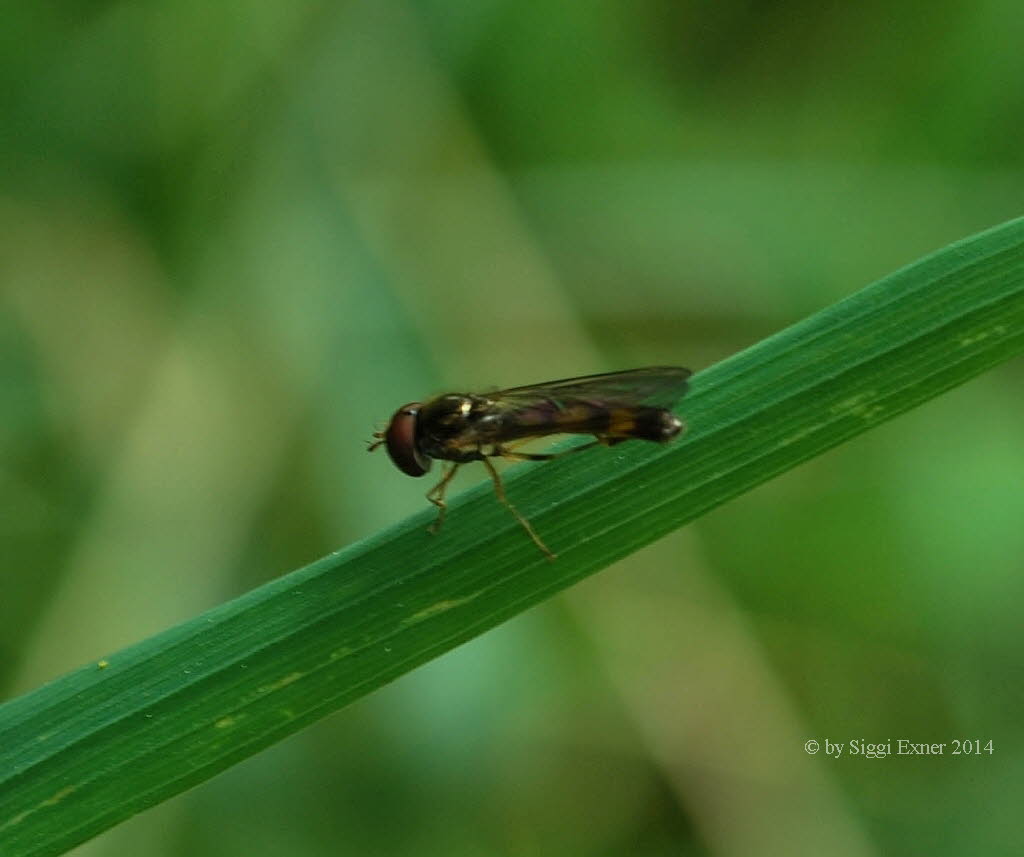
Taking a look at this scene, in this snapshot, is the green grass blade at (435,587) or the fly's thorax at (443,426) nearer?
the green grass blade at (435,587)

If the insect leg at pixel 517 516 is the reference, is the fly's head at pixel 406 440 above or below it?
above

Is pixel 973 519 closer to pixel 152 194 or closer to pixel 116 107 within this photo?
pixel 152 194

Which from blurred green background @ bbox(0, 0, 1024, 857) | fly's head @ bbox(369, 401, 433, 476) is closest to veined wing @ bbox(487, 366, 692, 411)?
fly's head @ bbox(369, 401, 433, 476)

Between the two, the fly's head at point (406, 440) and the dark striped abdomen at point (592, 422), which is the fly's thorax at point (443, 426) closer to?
the fly's head at point (406, 440)

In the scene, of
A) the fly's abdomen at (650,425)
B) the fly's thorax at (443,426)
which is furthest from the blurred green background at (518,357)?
the fly's abdomen at (650,425)

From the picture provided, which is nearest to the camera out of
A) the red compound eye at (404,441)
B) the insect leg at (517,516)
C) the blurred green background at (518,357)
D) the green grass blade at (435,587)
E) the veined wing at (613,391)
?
the green grass blade at (435,587)

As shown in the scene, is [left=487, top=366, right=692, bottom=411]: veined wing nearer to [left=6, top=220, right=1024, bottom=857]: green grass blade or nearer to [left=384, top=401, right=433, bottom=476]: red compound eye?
[left=6, top=220, right=1024, bottom=857]: green grass blade

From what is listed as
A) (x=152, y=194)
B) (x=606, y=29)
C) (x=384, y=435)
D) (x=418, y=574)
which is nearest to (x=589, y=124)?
(x=606, y=29)
